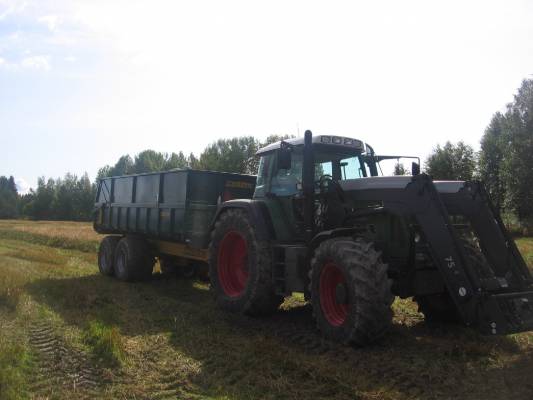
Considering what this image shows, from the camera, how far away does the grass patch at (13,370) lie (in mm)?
4547

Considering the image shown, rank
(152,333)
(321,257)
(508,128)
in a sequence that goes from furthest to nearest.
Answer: (508,128)
(152,333)
(321,257)

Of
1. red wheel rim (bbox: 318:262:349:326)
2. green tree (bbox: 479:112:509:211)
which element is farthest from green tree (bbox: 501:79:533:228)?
red wheel rim (bbox: 318:262:349:326)

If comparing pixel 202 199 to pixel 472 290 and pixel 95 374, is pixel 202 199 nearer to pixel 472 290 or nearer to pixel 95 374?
pixel 95 374

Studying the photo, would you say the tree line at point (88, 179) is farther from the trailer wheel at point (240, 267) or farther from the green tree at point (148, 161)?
the trailer wheel at point (240, 267)

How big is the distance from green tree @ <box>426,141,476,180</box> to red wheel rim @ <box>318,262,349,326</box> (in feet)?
127

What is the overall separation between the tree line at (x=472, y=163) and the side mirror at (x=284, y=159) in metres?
2.25

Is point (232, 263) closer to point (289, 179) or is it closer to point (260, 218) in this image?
point (260, 218)

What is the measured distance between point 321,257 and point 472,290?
5.92 ft

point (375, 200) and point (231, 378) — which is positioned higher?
point (375, 200)

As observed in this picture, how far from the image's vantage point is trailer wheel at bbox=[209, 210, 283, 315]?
24.5 feet

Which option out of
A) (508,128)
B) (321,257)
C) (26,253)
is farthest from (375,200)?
(508,128)

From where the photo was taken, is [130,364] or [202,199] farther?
[202,199]

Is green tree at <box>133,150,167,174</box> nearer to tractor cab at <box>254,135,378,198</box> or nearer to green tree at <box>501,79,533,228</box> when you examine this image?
green tree at <box>501,79,533,228</box>

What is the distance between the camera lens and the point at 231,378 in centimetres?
509
